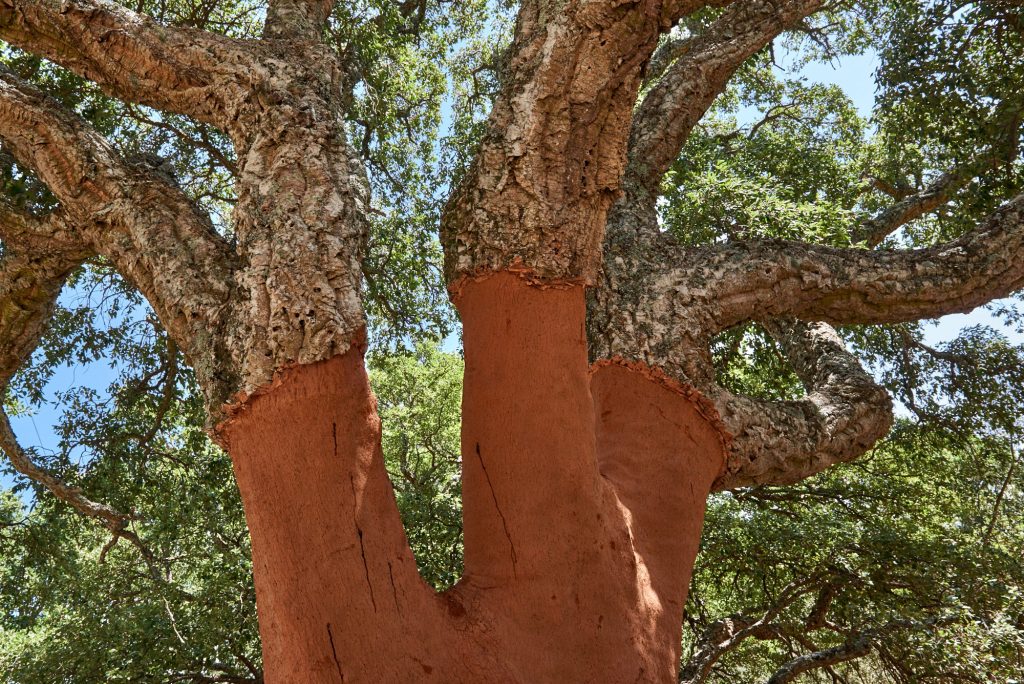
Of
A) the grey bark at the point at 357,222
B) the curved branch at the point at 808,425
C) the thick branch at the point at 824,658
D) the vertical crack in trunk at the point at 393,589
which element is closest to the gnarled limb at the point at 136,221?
the grey bark at the point at 357,222

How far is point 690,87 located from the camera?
424 centimetres

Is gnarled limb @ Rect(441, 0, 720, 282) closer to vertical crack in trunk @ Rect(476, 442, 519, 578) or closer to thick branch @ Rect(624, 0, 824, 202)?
vertical crack in trunk @ Rect(476, 442, 519, 578)

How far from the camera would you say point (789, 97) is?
9039mm

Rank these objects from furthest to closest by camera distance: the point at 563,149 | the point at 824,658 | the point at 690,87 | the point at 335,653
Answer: the point at 824,658, the point at 690,87, the point at 563,149, the point at 335,653

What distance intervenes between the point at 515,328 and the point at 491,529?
62 centimetres

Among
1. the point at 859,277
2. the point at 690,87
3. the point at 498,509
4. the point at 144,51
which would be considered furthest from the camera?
the point at 690,87

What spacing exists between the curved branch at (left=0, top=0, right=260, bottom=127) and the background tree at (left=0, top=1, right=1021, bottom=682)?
0.01 m

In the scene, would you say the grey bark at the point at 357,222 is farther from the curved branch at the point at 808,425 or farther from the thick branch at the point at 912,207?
the thick branch at the point at 912,207

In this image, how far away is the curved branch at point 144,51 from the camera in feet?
9.00

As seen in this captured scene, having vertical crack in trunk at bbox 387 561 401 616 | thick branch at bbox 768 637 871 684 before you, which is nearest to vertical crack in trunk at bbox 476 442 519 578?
vertical crack in trunk at bbox 387 561 401 616

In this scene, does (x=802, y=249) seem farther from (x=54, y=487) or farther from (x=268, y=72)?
(x=54, y=487)

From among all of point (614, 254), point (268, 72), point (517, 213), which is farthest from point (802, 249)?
point (268, 72)

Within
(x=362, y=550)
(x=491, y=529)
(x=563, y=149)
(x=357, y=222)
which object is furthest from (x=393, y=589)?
(x=563, y=149)

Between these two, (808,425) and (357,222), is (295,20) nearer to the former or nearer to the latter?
(357,222)
